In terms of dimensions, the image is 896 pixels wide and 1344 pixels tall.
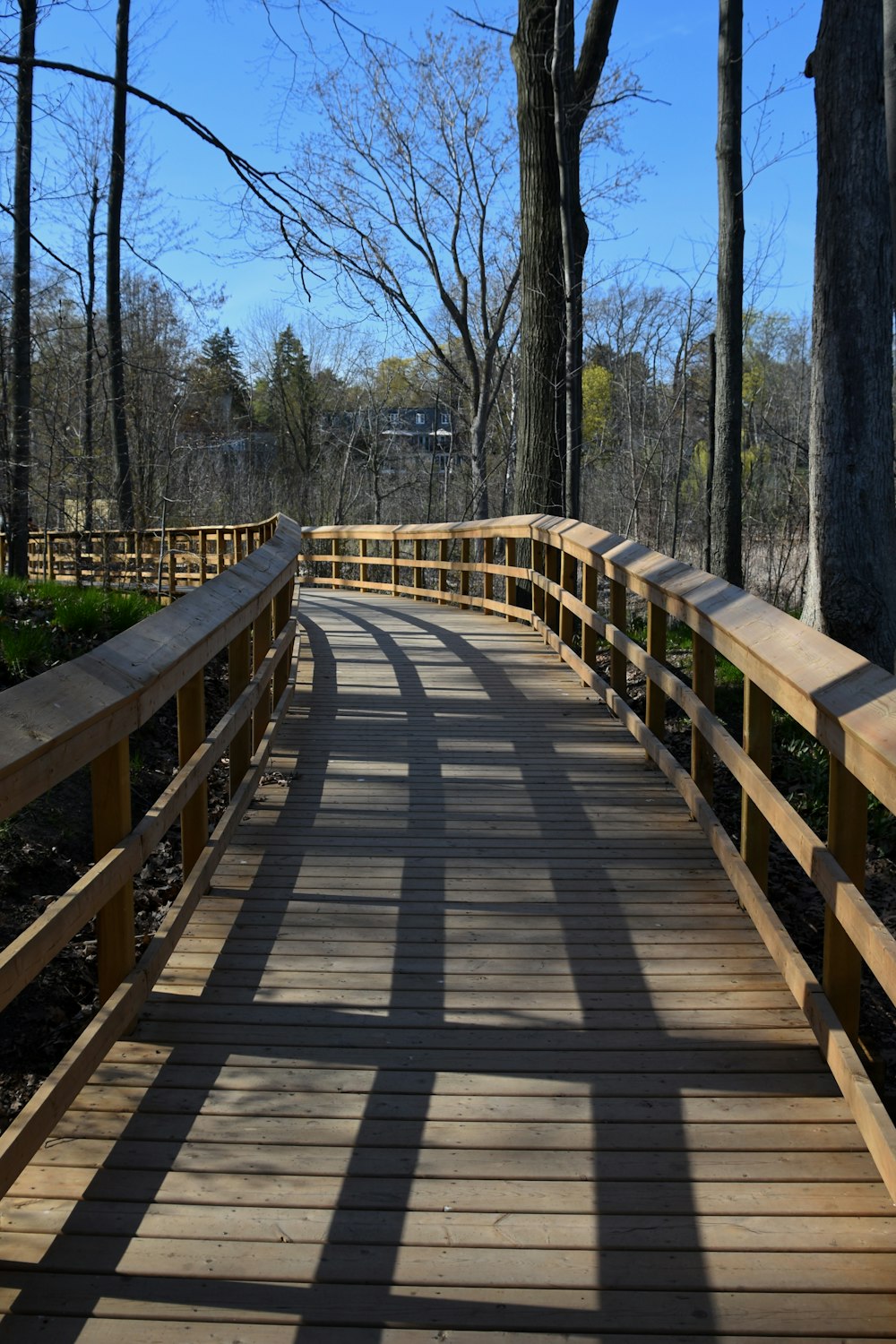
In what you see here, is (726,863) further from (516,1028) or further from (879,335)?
(879,335)

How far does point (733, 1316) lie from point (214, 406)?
192 ft

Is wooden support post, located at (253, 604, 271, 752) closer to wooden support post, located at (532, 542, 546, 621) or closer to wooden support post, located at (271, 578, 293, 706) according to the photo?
wooden support post, located at (271, 578, 293, 706)

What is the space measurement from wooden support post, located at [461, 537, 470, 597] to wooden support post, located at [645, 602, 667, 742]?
289 inches

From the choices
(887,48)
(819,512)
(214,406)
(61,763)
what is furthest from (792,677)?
(214,406)

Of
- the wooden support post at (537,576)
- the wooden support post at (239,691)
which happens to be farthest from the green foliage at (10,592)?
the wooden support post at (239,691)

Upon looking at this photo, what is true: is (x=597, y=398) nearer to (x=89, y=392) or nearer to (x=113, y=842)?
(x=89, y=392)

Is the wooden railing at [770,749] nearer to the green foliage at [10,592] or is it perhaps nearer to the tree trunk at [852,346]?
the tree trunk at [852,346]

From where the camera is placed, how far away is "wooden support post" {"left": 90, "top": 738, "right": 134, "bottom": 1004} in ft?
10.7

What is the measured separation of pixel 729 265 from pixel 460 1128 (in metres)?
13.2

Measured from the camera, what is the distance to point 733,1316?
233 cm

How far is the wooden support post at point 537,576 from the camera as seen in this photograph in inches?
417

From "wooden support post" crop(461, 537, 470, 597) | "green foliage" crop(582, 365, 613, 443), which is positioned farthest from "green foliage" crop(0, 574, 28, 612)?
"green foliage" crop(582, 365, 613, 443)

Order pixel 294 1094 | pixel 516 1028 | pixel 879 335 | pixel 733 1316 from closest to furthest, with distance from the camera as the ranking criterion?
pixel 733 1316 < pixel 294 1094 < pixel 516 1028 < pixel 879 335

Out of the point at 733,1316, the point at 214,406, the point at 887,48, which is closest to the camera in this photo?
the point at 733,1316
